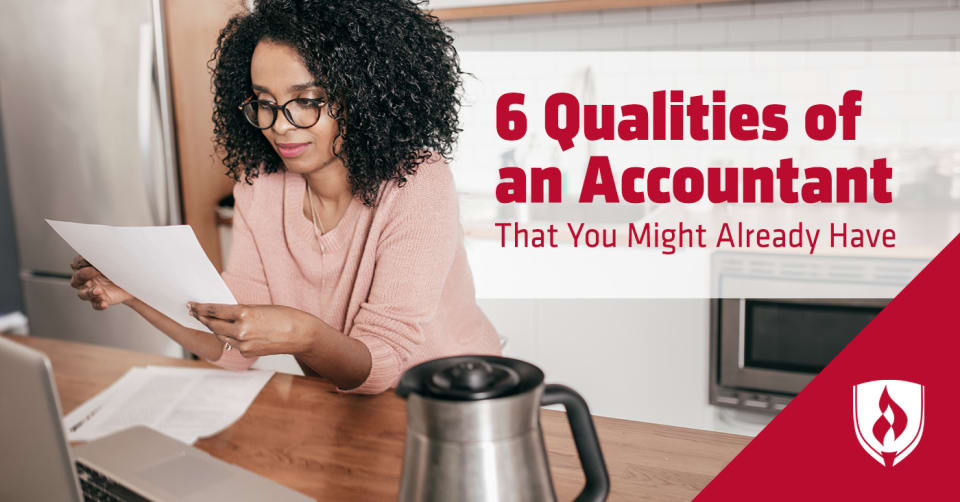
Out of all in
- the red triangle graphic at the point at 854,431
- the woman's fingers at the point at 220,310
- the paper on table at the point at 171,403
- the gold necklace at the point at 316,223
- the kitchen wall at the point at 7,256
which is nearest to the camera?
the red triangle graphic at the point at 854,431

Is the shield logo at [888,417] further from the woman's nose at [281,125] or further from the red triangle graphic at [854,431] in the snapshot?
the woman's nose at [281,125]

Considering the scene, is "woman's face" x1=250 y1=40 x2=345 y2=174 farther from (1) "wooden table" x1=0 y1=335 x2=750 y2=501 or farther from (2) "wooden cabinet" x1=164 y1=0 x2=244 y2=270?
(2) "wooden cabinet" x1=164 y1=0 x2=244 y2=270

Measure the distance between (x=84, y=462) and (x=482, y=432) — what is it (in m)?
0.61

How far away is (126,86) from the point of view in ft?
8.41

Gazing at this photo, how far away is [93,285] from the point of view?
108 cm

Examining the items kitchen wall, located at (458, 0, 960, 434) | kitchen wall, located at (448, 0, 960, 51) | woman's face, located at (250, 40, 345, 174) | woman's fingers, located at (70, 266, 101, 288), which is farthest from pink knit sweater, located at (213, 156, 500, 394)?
kitchen wall, located at (448, 0, 960, 51)

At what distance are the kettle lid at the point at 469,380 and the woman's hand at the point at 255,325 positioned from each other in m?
0.40

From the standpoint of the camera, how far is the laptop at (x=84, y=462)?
597mm

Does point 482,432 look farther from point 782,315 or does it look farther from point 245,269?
point 782,315

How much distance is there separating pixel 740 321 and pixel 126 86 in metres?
2.13

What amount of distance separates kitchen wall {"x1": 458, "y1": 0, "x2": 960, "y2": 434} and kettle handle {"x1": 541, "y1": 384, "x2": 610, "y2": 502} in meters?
1.73

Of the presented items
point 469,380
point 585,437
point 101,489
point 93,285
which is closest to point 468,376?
point 469,380

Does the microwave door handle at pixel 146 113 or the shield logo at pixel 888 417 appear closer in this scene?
the shield logo at pixel 888 417

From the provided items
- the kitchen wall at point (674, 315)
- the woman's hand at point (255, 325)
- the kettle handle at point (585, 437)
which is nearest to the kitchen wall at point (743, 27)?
the kitchen wall at point (674, 315)
